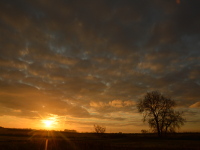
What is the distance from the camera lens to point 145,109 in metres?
65.0

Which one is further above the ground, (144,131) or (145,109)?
(145,109)

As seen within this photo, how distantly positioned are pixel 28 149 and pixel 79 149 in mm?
8580

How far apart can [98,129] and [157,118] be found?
2788cm

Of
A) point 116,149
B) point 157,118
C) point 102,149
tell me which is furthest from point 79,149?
point 157,118

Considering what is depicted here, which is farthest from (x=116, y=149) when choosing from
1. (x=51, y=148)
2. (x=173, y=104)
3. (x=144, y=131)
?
(x=144, y=131)

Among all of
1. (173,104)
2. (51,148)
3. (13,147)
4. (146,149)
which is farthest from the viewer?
(173,104)

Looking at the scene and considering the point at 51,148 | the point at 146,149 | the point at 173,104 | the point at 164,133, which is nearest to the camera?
the point at 146,149

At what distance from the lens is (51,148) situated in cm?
2986

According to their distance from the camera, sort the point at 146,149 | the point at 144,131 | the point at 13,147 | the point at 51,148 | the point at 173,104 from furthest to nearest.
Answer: the point at 144,131 → the point at 173,104 → the point at 51,148 → the point at 13,147 → the point at 146,149

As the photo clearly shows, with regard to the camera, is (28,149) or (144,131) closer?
(28,149)

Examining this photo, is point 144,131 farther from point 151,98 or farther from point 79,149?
point 79,149

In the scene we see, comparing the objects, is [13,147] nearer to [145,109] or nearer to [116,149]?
[116,149]

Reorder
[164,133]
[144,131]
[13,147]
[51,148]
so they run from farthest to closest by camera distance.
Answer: [144,131]
[164,133]
[51,148]
[13,147]

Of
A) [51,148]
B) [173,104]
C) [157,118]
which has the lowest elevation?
[51,148]
